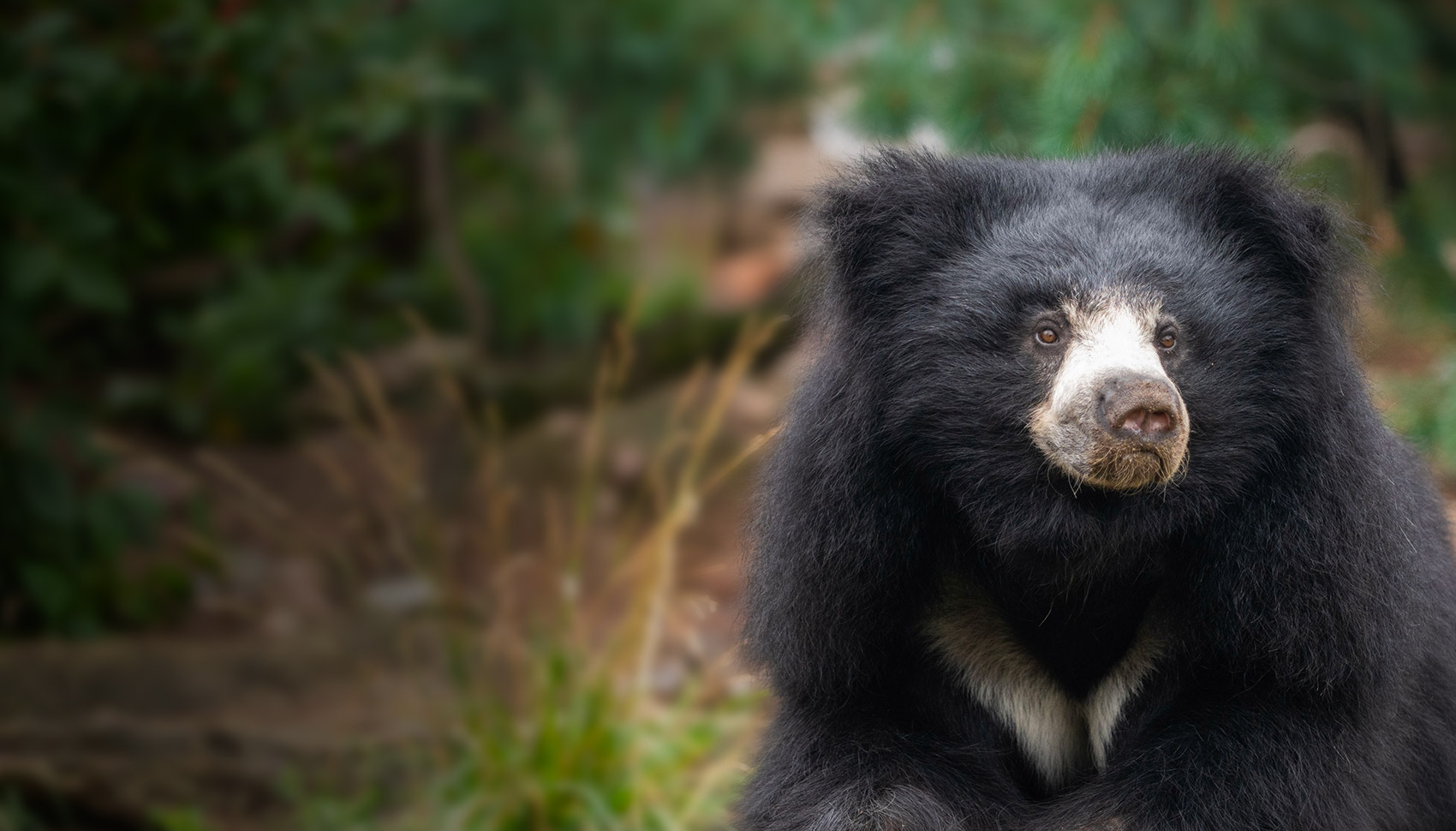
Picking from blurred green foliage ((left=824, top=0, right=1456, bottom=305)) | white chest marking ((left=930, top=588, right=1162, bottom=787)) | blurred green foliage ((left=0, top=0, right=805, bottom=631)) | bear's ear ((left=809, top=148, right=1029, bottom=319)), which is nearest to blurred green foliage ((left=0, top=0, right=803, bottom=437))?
blurred green foliage ((left=0, top=0, right=805, bottom=631))

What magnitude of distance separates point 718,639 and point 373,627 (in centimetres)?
137

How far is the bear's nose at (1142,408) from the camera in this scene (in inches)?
84.9

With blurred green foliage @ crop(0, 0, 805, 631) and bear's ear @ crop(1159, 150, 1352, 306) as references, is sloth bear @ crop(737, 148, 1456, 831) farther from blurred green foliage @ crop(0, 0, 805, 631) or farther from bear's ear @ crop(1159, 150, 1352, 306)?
blurred green foliage @ crop(0, 0, 805, 631)

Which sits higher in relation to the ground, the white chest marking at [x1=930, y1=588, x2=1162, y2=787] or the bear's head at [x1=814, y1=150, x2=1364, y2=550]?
Answer: the bear's head at [x1=814, y1=150, x2=1364, y2=550]

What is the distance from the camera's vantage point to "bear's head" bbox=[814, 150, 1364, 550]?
2285mm

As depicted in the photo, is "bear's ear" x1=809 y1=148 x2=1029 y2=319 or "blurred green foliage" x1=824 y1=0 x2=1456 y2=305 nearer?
"bear's ear" x1=809 y1=148 x2=1029 y2=319

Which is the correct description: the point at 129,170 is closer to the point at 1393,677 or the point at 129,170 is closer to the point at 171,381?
the point at 171,381

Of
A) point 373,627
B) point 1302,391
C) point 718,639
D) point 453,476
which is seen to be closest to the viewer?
point 1302,391

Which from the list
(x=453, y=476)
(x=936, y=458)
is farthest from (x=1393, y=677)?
(x=453, y=476)

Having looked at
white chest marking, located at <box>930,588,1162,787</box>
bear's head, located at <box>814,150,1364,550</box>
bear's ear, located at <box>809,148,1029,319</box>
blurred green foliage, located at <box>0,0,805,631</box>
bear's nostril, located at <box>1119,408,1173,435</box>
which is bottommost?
A: white chest marking, located at <box>930,588,1162,787</box>

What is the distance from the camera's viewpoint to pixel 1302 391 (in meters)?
2.38

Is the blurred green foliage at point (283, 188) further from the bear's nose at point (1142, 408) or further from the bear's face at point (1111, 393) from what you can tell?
the bear's nose at point (1142, 408)

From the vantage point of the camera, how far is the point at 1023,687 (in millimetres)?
2707

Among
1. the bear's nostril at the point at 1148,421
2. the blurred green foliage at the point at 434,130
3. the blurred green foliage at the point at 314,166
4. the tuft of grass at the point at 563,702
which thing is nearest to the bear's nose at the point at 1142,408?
the bear's nostril at the point at 1148,421
